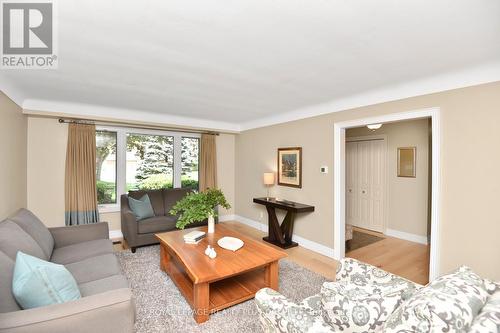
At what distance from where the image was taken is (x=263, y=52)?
2.05 m

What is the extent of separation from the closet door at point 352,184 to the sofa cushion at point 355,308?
4569 mm

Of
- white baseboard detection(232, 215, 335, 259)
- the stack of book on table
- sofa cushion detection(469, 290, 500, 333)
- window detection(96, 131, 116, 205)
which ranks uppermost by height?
window detection(96, 131, 116, 205)

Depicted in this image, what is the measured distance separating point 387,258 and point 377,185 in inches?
70.6

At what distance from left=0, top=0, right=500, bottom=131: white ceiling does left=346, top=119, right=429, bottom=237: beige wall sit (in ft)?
6.32

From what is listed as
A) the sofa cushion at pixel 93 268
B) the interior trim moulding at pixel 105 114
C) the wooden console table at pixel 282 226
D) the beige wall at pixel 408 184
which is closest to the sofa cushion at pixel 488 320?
the sofa cushion at pixel 93 268

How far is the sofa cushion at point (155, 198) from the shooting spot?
4.35 meters

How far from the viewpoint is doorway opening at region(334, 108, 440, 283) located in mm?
3605

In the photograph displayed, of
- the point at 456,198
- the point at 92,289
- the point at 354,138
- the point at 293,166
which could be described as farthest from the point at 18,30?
the point at 354,138

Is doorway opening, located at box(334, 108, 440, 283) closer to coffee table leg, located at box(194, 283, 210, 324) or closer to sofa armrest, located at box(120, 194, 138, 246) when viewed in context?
coffee table leg, located at box(194, 283, 210, 324)

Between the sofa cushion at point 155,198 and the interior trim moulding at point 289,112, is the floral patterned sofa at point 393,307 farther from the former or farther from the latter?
the sofa cushion at point 155,198

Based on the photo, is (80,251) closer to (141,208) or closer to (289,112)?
(141,208)

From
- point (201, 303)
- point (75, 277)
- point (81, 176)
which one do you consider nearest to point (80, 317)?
point (75, 277)

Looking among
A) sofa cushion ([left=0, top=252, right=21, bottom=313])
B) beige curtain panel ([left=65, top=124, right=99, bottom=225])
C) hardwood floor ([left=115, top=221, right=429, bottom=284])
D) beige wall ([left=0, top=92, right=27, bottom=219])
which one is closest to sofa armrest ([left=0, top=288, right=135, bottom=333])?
sofa cushion ([left=0, top=252, right=21, bottom=313])

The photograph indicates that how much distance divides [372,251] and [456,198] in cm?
180
